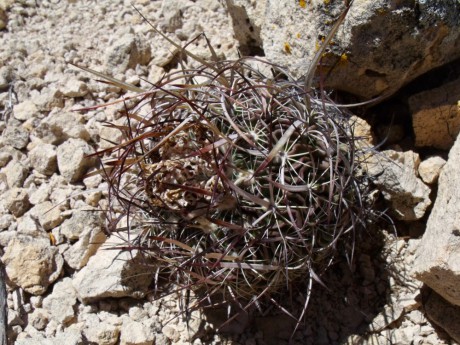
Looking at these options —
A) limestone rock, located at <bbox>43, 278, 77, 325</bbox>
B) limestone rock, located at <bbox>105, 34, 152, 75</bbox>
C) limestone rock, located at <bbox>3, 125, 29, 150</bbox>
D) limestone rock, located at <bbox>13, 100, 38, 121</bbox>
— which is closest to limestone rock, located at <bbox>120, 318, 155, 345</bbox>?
limestone rock, located at <bbox>43, 278, 77, 325</bbox>

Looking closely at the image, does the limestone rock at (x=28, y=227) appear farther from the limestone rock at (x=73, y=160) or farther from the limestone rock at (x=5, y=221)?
the limestone rock at (x=73, y=160)

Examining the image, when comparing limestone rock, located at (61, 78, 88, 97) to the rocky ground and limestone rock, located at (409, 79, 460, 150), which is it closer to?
the rocky ground

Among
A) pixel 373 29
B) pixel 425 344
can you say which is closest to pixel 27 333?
pixel 425 344

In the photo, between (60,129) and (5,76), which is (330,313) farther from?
(5,76)

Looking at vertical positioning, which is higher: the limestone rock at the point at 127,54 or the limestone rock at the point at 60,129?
the limestone rock at the point at 127,54

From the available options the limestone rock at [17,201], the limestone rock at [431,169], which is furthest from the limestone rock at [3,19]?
the limestone rock at [431,169]

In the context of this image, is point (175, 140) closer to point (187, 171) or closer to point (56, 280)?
point (187, 171)

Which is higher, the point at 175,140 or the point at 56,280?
the point at 175,140

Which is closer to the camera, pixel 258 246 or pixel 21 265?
pixel 258 246
